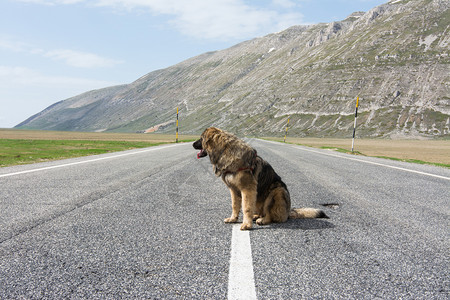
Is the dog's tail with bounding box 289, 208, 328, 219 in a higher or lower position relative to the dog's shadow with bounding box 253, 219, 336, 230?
higher

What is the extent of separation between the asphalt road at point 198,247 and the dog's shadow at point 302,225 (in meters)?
0.01

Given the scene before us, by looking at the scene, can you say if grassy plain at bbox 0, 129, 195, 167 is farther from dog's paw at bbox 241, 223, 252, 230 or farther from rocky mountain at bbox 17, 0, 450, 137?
rocky mountain at bbox 17, 0, 450, 137

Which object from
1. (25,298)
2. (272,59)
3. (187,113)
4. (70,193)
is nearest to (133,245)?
(25,298)

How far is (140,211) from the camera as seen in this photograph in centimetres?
483

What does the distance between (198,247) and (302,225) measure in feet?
5.55

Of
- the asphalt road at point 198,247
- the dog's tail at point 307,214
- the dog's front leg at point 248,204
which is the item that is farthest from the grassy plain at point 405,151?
the dog's front leg at point 248,204

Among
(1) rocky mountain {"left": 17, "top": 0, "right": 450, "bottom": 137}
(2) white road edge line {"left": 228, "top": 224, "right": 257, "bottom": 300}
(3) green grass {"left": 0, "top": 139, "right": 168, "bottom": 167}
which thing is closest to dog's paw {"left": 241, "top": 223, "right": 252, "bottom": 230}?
(2) white road edge line {"left": 228, "top": 224, "right": 257, "bottom": 300}

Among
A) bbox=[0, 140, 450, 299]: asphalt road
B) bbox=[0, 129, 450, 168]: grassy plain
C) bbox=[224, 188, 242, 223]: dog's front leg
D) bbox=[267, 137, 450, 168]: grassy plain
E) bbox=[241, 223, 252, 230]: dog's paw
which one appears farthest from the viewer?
bbox=[267, 137, 450, 168]: grassy plain

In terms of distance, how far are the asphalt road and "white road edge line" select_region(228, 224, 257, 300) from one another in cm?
6

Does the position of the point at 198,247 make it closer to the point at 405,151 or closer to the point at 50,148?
the point at 50,148

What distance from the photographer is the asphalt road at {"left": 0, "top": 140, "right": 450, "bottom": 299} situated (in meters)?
2.46

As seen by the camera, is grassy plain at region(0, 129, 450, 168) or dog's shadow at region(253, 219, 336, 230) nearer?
dog's shadow at region(253, 219, 336, 230)

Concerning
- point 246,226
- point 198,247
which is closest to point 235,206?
point 246,226

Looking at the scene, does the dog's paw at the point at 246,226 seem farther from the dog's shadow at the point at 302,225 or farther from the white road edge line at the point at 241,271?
the white road edge line at the point at 241,271
